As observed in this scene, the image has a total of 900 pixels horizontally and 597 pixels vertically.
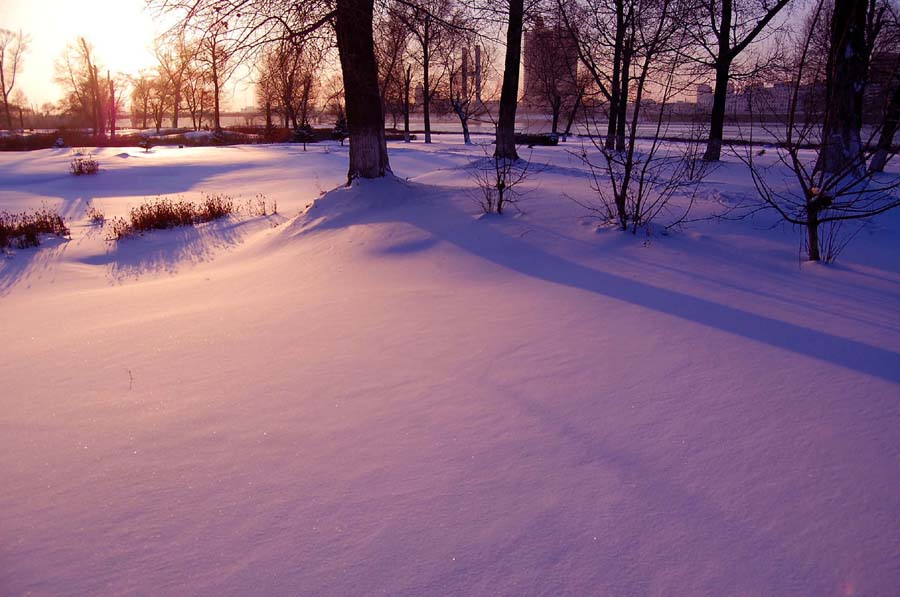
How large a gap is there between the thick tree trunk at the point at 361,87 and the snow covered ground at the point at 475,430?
390cm

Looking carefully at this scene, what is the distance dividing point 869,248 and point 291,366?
603 cm

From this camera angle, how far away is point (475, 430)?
265cm

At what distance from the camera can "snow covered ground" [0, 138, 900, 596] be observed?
1890 mm

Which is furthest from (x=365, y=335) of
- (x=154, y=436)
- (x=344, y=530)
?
(x=344, y=530)

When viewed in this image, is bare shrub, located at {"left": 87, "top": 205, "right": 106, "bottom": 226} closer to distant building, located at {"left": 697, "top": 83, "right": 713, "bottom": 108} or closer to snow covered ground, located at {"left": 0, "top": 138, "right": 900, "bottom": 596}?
snow covered ground, located at {"left": 0, "top": 138, "right": 900, "bottom": 596}

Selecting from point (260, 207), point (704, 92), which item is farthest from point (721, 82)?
point (260, 207)

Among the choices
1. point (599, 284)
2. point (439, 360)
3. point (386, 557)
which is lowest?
point (386, 557)

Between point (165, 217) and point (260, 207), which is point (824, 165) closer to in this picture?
point (165, 217)

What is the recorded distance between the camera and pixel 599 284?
4.75 meters

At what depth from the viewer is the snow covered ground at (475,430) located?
1890mm

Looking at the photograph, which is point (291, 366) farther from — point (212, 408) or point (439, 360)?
point (439, 360)

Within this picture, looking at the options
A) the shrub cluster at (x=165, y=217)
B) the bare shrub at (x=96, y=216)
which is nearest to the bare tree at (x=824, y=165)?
the shrub cluster at (x=165, y=217)

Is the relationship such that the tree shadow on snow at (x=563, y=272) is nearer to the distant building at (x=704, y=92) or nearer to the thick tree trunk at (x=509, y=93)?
the distant building at (x=704, y=92)

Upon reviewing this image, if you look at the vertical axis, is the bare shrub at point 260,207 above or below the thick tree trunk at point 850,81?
below
